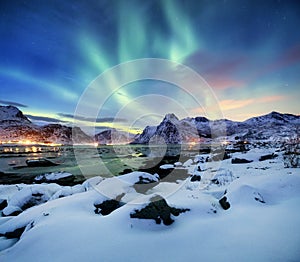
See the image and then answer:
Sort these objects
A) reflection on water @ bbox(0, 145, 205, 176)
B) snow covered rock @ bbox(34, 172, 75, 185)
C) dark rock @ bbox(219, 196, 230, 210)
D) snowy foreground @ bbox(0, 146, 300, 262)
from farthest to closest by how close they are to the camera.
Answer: reflection on water @ bbox(0, 145, 205, 176) → snow covered rock @ bbox(34, 172, 75, 185) → dark rock @ bbox(219, 196, 230, 210) → snowy foreground @ bbox(0, 146, 300, 262)

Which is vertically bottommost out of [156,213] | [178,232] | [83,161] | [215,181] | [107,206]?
[83,161]

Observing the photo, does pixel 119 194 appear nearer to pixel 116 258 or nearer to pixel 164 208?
pixel 164 208

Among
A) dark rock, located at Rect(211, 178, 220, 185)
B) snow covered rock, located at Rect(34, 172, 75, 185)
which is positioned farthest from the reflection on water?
dark rock, located at Rect(211, 178, 220, 185)

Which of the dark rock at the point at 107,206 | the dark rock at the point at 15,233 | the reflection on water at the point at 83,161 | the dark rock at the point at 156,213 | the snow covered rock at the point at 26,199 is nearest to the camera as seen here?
the dark rock at the point at 156,213

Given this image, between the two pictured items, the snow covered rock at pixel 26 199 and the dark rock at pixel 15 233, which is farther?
the snow covered rock at pixel 26 199

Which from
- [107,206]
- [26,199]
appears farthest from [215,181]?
→ [26,199]

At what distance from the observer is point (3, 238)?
5773mm

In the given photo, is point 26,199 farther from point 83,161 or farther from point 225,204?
point 83,161

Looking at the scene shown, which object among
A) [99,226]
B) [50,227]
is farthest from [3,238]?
[99,226]

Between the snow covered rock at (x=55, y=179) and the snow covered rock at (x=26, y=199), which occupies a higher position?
the snow covered rock at (x=26, y=199)

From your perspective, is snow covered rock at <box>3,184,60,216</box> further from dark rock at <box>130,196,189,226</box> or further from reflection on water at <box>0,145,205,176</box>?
reflection on water at <box>0,145,205,176</box>

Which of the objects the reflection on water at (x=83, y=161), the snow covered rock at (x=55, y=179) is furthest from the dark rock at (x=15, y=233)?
the reflection on water at (x=83, y=161)

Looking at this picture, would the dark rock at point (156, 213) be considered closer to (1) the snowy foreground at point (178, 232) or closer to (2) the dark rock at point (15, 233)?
(1) the snowy foreground at point (178, 232)

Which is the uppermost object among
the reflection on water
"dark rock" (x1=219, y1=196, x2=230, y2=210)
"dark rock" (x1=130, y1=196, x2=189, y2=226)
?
"dark rock" (x1=130, y1=196, x2=189, y2=226)
